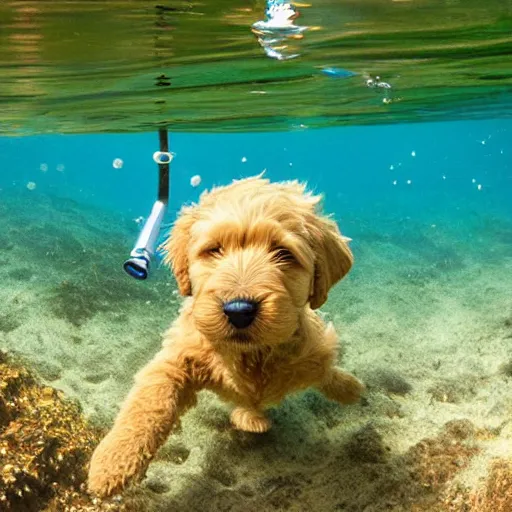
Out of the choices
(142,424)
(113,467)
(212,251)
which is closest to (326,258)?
(212,251)

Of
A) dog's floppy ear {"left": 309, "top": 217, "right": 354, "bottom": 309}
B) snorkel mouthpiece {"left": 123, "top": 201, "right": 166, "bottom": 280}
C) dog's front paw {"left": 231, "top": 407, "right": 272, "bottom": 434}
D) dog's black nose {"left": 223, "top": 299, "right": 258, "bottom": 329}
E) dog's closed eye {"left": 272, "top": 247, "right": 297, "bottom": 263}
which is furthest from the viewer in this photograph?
snorkel mouthpiece {"left": 123, "top": 201, "right": 166, "bottom": 280}

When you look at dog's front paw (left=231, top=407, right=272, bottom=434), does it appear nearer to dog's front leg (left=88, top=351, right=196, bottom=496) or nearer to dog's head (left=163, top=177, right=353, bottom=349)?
dog's front leg (left=88, top=351, right=196, bottom=496)

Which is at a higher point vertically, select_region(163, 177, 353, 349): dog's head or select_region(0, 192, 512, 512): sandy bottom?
select_region(163, 177, 353, 349): dog's head

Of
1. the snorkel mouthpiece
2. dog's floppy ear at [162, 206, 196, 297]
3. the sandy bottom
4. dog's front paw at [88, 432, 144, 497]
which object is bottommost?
the sandy bottom

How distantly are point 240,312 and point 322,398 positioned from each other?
2204 mm

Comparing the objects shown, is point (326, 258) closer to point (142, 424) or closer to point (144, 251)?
point (142, 424)

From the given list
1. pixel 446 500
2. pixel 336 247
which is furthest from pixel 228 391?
pixel 446 500

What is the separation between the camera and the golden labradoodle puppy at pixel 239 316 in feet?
9.09

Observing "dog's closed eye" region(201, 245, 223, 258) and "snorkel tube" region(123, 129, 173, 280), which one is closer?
"dog's closed eye" region(201, 245, 223, 258)

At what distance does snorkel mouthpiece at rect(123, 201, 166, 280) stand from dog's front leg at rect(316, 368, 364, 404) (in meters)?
1.78

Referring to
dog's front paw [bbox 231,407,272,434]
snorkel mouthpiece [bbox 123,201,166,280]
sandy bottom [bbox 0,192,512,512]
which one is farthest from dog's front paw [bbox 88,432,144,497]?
snorkel mouthpiece [bbox 123,201,166,280]

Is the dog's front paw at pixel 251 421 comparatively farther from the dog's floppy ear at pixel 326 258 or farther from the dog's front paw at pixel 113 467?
the dog's front paw at pixel 113 467

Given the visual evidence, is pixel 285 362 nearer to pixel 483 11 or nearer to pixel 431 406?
pixel 431 406

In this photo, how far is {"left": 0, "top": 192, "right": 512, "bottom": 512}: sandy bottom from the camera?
3.12 meters
